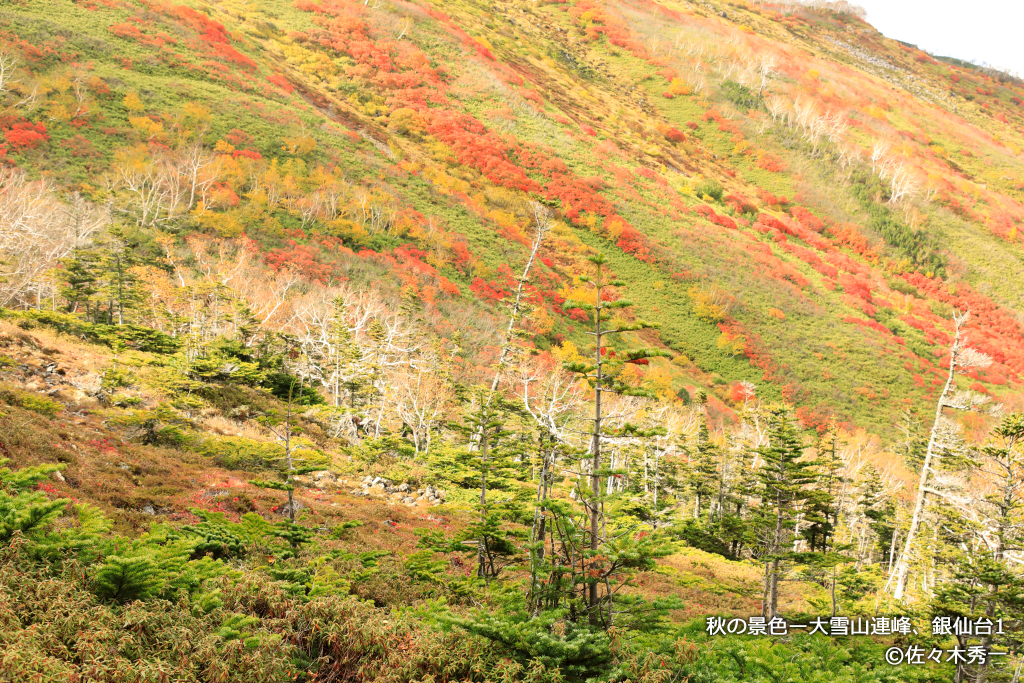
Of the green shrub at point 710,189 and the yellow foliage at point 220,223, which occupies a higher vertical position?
the green shrub at point 710,189

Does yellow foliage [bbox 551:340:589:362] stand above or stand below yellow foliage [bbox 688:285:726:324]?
below

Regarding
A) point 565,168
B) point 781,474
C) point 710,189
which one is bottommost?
point 781,474

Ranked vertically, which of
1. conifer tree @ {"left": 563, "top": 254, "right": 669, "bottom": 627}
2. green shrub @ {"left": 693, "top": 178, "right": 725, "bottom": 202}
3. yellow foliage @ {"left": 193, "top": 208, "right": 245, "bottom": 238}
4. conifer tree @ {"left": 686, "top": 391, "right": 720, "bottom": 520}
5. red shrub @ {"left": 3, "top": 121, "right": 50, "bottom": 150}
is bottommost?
conifer tree @ {"left": 686, "top": 391, "right": 720, "bottom": 520}

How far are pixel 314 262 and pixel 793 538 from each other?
33441mm

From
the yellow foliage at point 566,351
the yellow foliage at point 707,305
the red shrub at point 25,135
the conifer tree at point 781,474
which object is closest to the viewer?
the conifer tree at point 781,474

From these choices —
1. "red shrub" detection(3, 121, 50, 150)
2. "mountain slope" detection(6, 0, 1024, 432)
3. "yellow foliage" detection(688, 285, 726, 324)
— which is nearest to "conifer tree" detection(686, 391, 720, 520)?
"mountain slope" detection(6, 0, 1024, 432)

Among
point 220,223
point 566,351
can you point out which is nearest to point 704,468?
point 566,351

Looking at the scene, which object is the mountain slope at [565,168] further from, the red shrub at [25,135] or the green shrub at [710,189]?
the green shrub at [710,189]

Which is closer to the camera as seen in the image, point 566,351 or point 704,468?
point 704,468

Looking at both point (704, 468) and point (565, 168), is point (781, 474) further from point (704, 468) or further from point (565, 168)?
point (565, 168)

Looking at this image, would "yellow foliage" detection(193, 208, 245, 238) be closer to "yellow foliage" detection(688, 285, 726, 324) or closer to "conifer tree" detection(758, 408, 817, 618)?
"conifer tree" detection(758, 408, 817, 618)

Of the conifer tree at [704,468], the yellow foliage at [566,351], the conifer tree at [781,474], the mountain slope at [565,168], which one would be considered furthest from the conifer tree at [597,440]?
the yellow foliage at [566,351]

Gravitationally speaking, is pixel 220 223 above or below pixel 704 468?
above

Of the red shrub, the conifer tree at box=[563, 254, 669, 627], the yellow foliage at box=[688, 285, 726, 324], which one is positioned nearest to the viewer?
the conifer tree at box=[563, 254, 669, 627]
